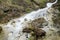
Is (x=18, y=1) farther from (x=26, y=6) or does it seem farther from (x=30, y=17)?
(x=30, y=17)

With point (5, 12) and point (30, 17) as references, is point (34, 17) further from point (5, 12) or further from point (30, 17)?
point (5, 12)

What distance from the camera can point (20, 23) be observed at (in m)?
14.0

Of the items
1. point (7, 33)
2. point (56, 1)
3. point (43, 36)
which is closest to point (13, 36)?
point (7, 33)

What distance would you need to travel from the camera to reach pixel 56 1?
18859mm

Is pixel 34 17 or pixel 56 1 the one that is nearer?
pixel 34 17

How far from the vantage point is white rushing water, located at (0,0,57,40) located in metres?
12.3

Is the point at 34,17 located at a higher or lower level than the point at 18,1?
lower

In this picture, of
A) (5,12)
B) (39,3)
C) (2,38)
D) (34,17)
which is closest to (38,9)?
(39,3)

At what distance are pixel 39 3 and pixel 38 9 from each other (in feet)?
3.22

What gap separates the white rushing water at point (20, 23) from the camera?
12.3 metres

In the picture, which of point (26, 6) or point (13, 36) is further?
point (26, 6)

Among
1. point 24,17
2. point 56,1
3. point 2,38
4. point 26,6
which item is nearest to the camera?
point 2,38

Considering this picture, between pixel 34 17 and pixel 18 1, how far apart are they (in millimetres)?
3148

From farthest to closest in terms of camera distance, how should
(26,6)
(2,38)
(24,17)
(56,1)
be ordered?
1. (56,1)
2. (26,6)
3. (24,17)
4. (2,38)
